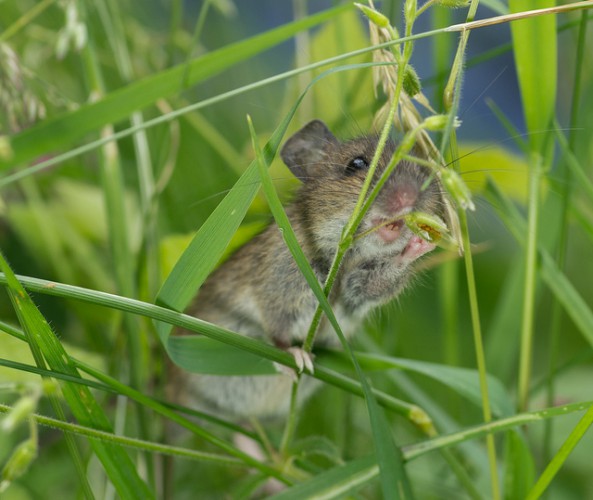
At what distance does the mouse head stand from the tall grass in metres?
0.09

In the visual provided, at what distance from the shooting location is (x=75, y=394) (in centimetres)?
168

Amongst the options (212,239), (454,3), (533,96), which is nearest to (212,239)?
(212,239)

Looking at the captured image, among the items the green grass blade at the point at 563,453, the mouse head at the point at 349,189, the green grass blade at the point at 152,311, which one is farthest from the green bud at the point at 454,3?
the green grass blade at the point at 563,453

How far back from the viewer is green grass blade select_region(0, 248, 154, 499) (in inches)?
60.8

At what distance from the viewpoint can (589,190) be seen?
204cm

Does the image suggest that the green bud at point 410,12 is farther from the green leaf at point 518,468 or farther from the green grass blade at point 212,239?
the green leaf at point 518,468

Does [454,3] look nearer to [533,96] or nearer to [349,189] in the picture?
[349,189]

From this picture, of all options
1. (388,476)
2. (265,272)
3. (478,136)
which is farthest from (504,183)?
(478,136)

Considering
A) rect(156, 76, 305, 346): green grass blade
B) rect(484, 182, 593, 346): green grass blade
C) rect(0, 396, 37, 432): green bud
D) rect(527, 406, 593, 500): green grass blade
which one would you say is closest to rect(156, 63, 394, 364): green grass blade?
rect(156, 76, 305, 346): green grass blade

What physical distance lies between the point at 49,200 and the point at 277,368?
1.83 meters

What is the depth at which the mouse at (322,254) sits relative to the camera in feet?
6.37

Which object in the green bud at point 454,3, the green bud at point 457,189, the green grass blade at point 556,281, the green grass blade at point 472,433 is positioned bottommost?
the green grass blade at point 472,433

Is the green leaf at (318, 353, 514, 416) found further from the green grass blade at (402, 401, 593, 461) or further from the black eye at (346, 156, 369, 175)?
the black eye at (346, 156, 369, 175)

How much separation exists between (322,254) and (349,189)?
0.76 feet
